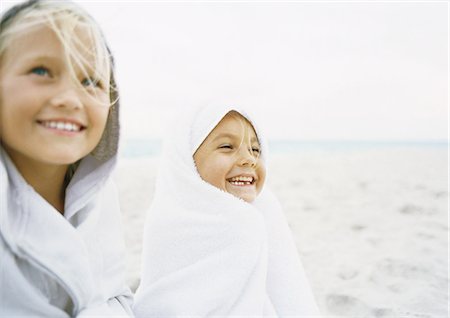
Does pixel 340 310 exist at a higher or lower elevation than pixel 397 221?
higher

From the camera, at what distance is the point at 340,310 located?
267 centimetres

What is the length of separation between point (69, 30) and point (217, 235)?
974 millimetres

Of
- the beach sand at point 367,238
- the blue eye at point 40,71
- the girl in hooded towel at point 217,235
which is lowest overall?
the beach sand at point 367,238

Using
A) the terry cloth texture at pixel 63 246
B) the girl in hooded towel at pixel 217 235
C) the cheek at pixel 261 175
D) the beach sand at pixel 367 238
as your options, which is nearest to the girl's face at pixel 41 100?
the terry cloth texture at pixel 63 246

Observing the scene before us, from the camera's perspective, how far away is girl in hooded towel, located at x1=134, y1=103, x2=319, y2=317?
186 centimetres

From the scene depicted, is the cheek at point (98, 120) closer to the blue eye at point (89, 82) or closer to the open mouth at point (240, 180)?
the blue eye at point (89, 82)

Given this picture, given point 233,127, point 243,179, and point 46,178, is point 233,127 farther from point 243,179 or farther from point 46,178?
point 46,178

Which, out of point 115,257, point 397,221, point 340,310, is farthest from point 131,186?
point 115,257

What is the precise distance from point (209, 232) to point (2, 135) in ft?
2.96

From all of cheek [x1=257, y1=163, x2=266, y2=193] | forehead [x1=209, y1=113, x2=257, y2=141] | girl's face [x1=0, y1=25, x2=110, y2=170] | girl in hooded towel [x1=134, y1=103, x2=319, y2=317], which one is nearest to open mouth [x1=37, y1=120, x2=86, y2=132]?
girl's face [x1=0, y1=25, x2=110, y2=170]

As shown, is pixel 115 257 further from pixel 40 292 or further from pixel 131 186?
pixel 131 186

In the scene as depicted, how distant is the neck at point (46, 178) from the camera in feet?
4.74

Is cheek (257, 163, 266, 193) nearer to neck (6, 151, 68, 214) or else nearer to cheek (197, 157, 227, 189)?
cheek (197, 157, 227, 189)

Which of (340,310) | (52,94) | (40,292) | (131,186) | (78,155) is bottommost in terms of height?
(131,186)
